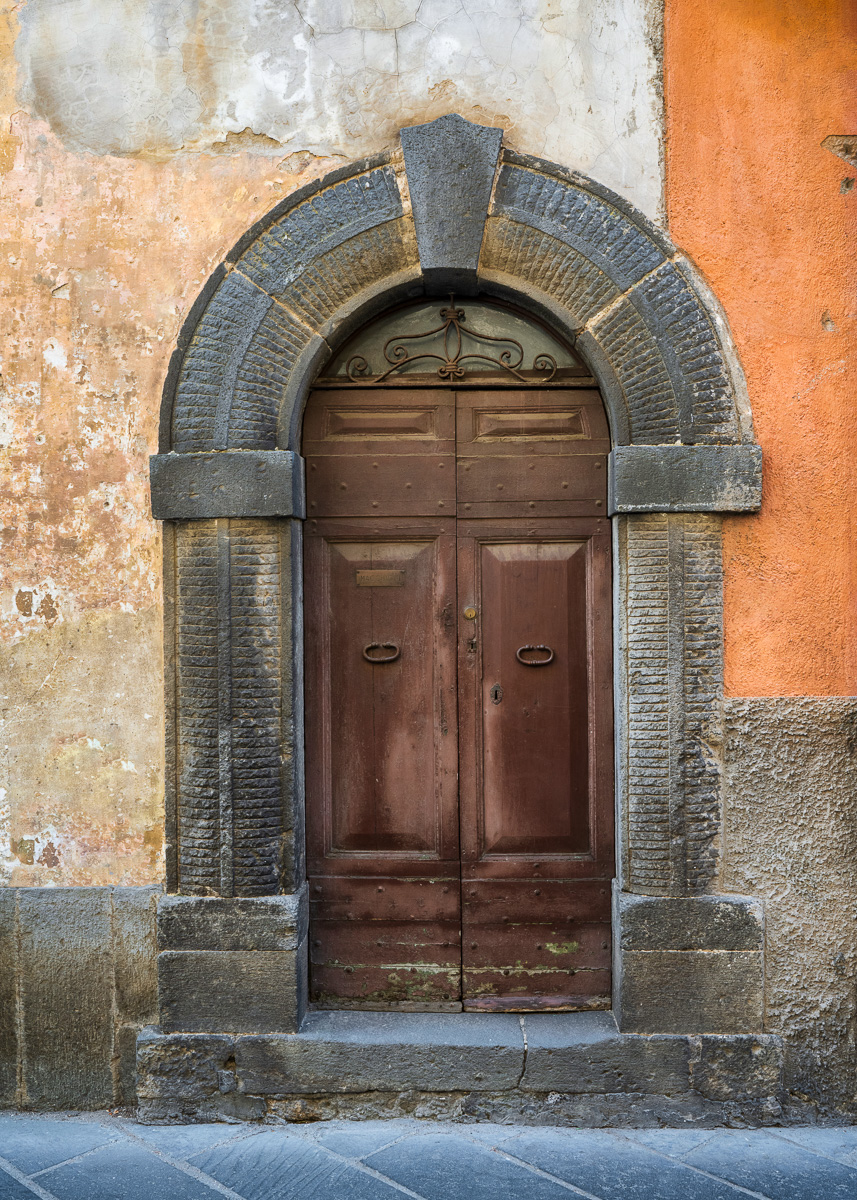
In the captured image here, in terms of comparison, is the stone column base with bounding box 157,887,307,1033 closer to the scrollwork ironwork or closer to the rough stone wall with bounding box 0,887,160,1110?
the rough stone wall with bounding box 0,887,160,1110

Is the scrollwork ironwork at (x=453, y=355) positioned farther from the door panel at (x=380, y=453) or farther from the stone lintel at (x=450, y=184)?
the stone lintel at (x=450, y=184)

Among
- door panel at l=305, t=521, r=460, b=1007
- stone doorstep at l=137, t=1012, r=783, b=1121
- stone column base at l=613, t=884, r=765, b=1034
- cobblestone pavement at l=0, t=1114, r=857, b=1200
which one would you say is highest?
door panel at l=305, t=521, r=460, b=1007

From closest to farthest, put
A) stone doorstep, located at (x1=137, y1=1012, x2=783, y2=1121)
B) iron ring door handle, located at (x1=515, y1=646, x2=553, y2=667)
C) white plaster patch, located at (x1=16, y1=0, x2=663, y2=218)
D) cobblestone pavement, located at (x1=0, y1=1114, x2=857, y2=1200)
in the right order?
cobblestone pavement, located at (x1=0, y1=1114, x2=857, y2=1200) → stone doorstep, located at (x1=137, y1=1012, x2=783, y2=1121) → white plaster patch, located at (x1=16, y1=0, x2=663, y2=218) → iron ring door handle, located at (x1=515, y1=646, x2=553, y2=667)

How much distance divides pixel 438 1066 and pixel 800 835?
1.59 m

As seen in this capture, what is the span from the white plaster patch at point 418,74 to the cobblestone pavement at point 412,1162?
3.37m

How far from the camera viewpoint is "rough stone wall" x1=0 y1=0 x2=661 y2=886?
131 inches

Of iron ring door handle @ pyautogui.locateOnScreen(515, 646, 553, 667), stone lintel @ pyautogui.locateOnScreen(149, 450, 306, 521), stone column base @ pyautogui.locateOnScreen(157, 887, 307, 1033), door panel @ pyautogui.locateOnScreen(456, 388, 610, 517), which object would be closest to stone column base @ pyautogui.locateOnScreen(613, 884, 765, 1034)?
iron ring door handle @ pyautogui.locateOnScreen(515, 646, 553, 667)

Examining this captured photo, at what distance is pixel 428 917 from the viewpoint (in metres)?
3.54

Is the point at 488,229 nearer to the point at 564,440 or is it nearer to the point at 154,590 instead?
the point at 564,440

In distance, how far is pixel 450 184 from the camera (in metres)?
3.31

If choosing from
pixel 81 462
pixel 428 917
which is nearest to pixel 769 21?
pixel 81 462

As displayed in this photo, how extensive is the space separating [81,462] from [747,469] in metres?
2.50

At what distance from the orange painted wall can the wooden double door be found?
60 cm

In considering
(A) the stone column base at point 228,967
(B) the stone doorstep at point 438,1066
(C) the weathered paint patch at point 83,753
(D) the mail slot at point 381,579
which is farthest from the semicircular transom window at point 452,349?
(B) the stone doorstep at point 438,1066
